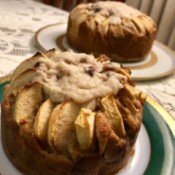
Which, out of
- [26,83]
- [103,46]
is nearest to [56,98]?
[26,83]

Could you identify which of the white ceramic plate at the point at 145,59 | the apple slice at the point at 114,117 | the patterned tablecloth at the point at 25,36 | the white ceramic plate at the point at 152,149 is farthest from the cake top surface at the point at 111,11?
the apple slice at the point at 114,117

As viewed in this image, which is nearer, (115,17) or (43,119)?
(43,119)

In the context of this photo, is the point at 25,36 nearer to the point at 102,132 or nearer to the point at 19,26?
the point at 19,26

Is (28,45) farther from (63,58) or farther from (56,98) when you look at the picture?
(56,98)

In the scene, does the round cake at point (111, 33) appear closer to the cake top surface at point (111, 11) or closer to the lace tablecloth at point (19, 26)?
the cake top surface at point (111, 11)

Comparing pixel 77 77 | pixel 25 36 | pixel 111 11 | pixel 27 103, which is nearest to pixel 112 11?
pixel 111 11

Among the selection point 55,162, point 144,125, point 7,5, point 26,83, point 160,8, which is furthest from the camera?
point 160,8
